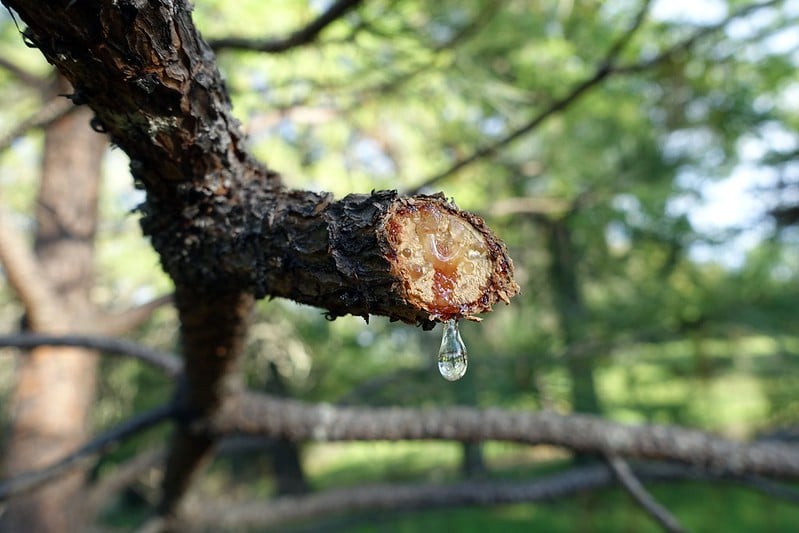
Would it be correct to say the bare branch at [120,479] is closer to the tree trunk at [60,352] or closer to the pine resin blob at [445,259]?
the tree trunk at [60,352]

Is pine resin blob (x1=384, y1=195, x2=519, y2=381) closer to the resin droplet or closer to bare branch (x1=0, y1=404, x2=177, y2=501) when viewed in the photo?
the resin droplet

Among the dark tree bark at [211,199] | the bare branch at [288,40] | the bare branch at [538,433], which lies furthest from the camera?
the bare branch at [538,433]

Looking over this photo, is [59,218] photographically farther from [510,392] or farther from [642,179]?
[642,179]

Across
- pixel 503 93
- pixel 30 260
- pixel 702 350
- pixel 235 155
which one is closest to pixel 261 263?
pixel 235 155

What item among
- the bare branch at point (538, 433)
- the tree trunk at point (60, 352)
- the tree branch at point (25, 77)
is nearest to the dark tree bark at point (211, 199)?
the bare branch at point (538, 433)

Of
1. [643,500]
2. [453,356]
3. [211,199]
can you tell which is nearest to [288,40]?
[211,199]

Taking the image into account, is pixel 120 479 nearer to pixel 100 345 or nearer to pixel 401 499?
pixel 100 345
